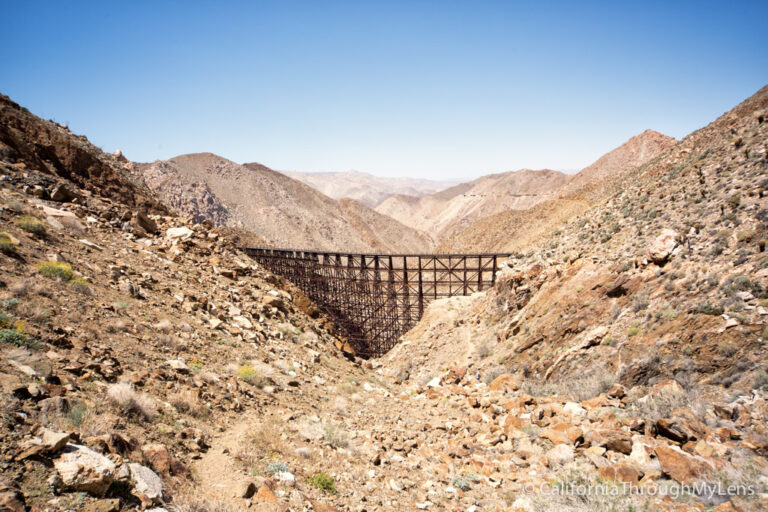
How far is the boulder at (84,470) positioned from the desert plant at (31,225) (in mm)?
7626

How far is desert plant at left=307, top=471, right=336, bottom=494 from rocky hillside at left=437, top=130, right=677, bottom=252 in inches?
1227

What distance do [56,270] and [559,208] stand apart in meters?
46.7

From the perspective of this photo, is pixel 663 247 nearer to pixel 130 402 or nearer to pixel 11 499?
pixel 130 402

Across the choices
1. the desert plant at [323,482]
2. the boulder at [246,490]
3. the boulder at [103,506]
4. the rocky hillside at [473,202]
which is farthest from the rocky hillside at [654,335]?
the rocky hillside at [473,202]

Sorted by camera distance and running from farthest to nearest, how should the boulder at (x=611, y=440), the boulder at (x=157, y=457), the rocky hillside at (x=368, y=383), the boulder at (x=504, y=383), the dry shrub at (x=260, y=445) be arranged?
the boulder at (x=504, y=383) < the boulder at (x=611, y=440) < the dry shrub at (x=260, y=445) < the rocky hillside at (x=368, y=383) < the boulder at (x=157, y=457)

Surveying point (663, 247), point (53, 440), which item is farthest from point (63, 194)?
point (663, 247)

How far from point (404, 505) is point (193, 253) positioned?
11504 millimetres

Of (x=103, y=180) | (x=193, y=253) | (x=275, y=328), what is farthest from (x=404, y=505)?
(x=103, y=180)

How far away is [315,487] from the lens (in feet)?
17.2

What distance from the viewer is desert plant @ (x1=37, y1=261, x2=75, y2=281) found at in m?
7.14

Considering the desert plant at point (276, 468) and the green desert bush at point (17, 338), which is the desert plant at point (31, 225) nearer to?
the green desert bush at point (17, 338)

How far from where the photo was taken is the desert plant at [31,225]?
8531 mm

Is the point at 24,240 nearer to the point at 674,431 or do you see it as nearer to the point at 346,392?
the point at 346,392

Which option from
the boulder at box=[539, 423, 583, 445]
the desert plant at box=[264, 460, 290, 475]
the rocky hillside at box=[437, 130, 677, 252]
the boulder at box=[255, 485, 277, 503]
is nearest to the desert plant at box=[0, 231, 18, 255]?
the desert plant at box=[264, 460, 290, 475]
